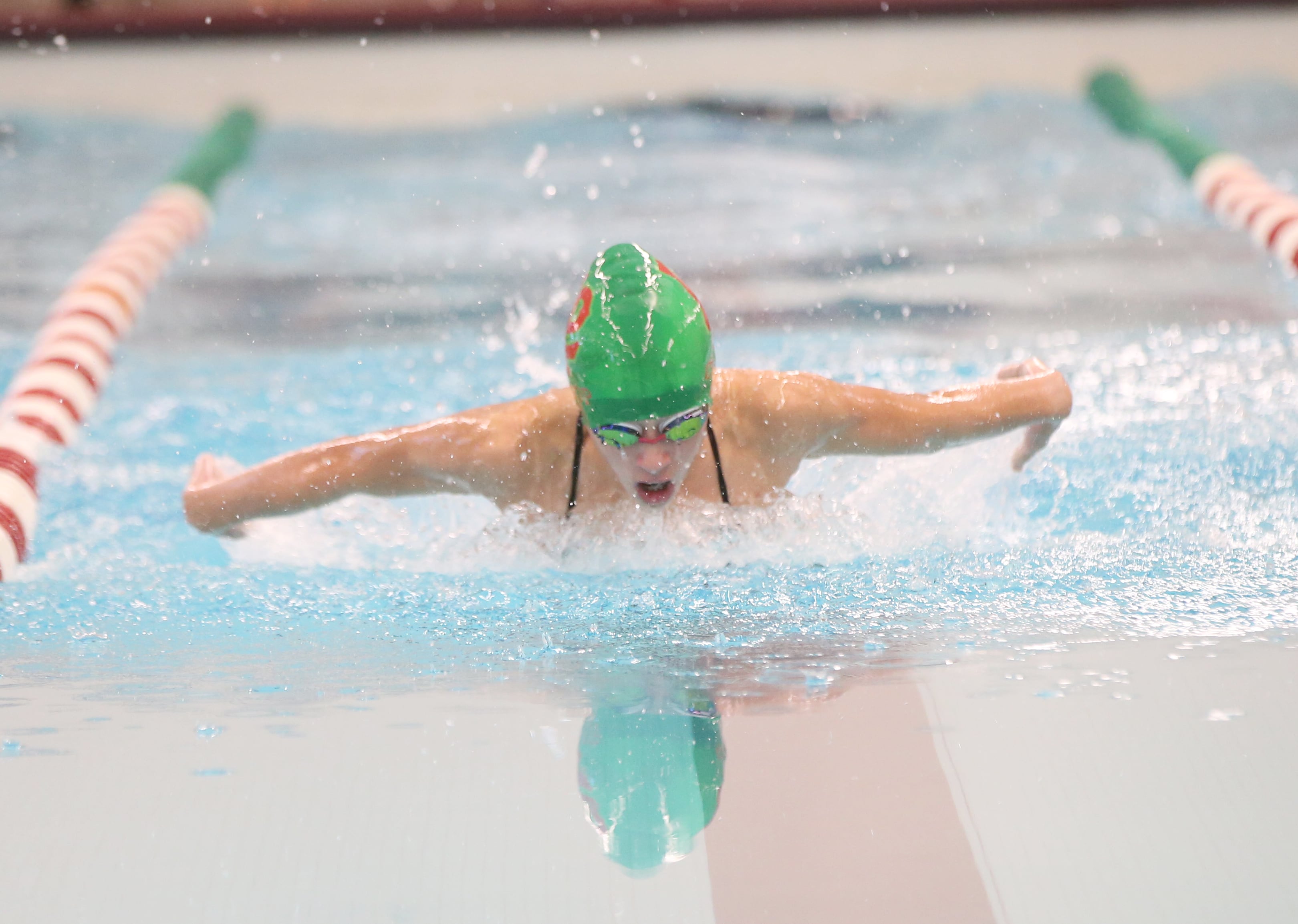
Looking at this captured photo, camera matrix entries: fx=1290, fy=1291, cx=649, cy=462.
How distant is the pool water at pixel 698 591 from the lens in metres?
1.73

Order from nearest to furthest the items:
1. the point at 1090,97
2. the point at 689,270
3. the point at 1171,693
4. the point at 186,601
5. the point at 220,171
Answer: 1. the point at 1171,693
2. the point at 186,601
3. the point at 689,270
4. the point at 220,171
5. the point at 1090,97

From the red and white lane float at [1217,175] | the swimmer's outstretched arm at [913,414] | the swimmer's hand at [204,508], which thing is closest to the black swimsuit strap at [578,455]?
the swimmer's outstretched arm at [913,414]

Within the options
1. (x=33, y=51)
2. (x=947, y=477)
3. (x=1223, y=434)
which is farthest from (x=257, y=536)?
Result: (x=33, y=51)

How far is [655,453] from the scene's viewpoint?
2.20 metres

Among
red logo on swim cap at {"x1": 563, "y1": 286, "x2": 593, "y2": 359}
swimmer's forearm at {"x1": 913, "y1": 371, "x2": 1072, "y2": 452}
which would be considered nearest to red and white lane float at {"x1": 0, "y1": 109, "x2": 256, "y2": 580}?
red logo on swim cap at {"x1": 563, "y1": 286, "x2": 593, "y2": 359}

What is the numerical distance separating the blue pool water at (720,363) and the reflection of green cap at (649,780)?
0.16m

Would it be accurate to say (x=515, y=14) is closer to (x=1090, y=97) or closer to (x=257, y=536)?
(x=1090, y=97)

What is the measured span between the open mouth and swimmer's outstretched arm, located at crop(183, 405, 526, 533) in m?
0.30

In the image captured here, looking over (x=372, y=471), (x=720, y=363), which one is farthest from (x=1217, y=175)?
(x=372, y=471)

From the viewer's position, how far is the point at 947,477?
3.01 m

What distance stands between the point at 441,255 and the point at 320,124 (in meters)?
1.53

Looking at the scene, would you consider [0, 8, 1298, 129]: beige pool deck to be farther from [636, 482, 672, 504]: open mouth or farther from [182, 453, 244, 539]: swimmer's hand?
[636, 482, 672, 504]: open mouth

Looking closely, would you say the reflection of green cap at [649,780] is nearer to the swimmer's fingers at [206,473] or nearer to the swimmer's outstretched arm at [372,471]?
the swimmer's outstretched arm at [372,471]

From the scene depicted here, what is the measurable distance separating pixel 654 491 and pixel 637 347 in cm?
27
